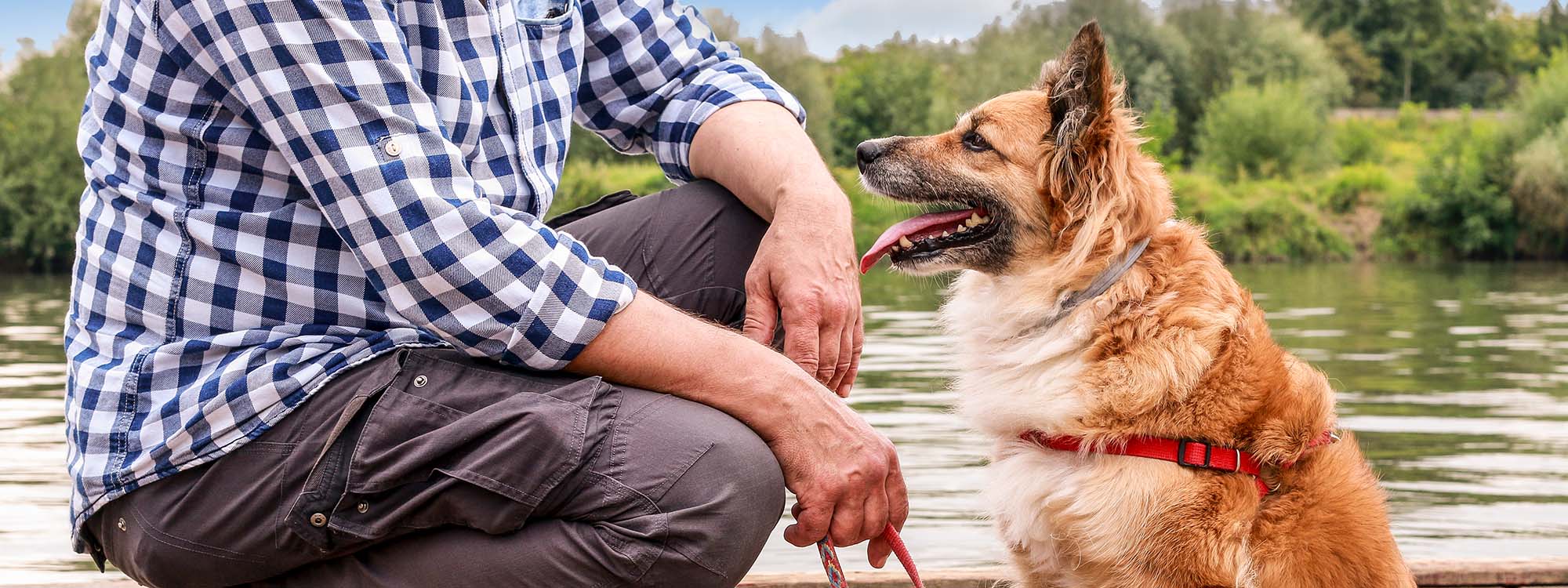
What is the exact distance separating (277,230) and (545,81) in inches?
25.5

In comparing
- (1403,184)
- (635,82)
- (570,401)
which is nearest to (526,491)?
(570,401)

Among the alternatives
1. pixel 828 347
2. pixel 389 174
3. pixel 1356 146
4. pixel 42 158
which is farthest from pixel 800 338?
pixel 1356 146

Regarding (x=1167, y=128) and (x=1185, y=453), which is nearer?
(x=1185, y=453)

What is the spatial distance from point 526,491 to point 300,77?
723mm

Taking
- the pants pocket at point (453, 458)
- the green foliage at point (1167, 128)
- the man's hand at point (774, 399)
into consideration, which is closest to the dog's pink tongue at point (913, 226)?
the man's hand at point (774, 399)

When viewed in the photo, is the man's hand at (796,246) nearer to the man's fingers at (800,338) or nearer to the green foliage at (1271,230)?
the man's fingers at (800,338)

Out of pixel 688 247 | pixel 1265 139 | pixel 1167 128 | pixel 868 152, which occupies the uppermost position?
pixel 868 152

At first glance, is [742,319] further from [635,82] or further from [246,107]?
[246,107]

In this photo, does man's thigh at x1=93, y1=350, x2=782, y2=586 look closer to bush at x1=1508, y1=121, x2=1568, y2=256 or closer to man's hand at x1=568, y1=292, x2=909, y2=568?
man's hand at x1=568, y1=292, x2=909, y2=568

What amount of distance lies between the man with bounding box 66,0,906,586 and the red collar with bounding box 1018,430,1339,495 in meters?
0.71

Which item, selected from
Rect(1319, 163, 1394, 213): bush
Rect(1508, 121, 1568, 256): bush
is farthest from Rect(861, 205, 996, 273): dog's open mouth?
Rect(1319, 163, 1394, 213): bush

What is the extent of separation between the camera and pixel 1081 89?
9.70 ft

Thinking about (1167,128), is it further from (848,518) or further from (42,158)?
(848,518)

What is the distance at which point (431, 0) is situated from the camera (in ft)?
6.97
